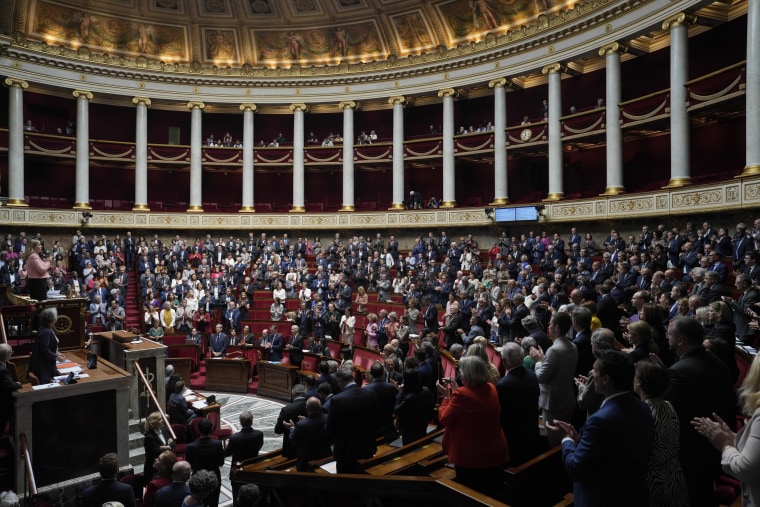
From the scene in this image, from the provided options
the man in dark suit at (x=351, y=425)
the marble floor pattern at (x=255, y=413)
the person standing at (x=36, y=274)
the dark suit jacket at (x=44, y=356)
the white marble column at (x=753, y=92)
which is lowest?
the marble floor pattern at (x=255, y=413)

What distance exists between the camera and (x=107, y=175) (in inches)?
1091

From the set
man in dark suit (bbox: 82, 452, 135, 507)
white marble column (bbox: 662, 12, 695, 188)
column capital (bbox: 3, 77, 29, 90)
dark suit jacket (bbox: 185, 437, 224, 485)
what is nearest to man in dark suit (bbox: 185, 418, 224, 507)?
dark suit jacket (bbox: 185, 437, 224, 485)

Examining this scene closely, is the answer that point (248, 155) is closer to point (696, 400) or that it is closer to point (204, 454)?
point (204, 454)

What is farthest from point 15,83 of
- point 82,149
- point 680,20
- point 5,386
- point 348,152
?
point 680,20

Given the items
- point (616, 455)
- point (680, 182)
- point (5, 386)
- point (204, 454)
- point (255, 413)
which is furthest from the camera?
point (680, 182)

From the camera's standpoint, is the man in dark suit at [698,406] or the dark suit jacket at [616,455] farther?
the man in dark suit at [698,406]

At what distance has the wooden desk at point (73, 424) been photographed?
259 inches

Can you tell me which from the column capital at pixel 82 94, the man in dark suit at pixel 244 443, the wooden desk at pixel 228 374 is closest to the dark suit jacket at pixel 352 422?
the man in dark suit at pixel 244 443

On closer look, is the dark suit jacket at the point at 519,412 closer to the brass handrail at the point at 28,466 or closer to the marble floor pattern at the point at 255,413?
the brass handrail at the point at 28,466

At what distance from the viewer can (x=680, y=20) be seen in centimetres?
1670

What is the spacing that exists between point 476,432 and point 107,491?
364 centimetres

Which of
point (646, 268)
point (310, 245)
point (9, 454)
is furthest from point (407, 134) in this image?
point (9, 454)

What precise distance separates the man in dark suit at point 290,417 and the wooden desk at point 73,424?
7.82 feet

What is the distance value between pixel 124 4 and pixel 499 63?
17926 millimetres
